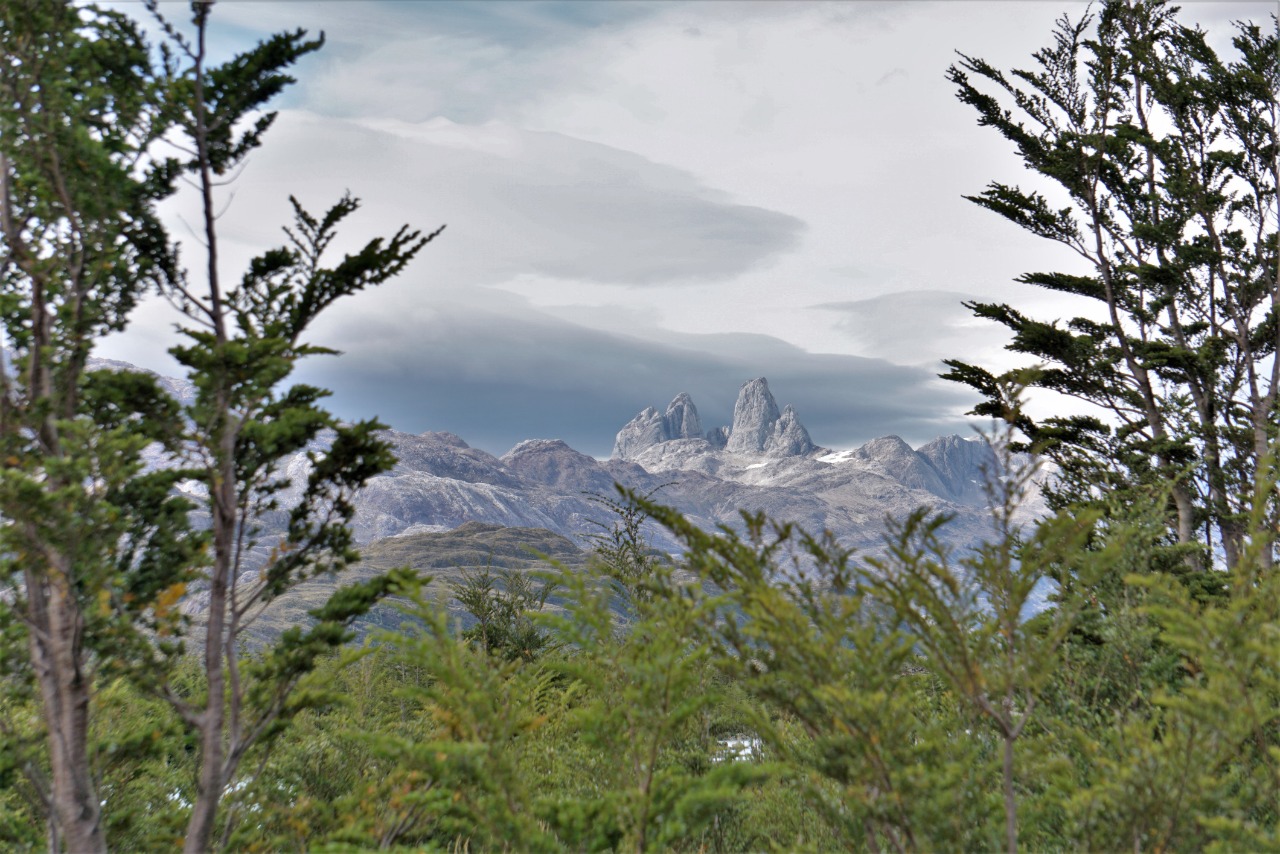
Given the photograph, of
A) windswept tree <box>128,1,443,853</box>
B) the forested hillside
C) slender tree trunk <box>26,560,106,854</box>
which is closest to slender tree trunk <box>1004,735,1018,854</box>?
the forested hillside

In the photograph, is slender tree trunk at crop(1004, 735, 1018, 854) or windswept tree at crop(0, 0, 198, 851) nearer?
slender tree trunk at crop(1004, 735, 1018, 854)

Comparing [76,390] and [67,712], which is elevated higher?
[76,390]

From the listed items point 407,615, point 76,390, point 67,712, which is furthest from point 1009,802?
point 76,390

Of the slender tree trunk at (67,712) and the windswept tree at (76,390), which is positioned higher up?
the windswept tree at (76,390)

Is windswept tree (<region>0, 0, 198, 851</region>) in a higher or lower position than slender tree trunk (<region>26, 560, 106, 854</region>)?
higher

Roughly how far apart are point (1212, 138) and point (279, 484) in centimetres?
1995

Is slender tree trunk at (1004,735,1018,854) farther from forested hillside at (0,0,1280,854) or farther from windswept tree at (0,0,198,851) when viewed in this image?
Result: windswept tree at (0,0,198,851)

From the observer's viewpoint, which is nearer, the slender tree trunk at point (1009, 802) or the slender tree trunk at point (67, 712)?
the slender tree trunk at point (1009, 802)

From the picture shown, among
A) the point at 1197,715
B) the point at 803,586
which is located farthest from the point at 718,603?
the point at 1197,715

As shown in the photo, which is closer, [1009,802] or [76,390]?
[1009,802]

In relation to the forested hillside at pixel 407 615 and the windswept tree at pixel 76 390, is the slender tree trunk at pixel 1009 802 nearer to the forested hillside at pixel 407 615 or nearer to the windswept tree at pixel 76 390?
the forested hillside at pixel 407 615

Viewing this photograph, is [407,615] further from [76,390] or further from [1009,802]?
[1009,802]

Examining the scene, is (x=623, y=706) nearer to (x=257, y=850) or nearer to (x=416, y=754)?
(x=416, y=754)

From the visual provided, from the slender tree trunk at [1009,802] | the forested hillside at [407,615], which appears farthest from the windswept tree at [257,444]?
the slender tree trunk at [1009,802]
